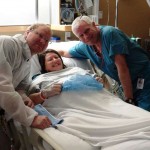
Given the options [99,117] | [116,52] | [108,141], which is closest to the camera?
[108,141]

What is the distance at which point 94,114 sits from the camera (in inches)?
66.9

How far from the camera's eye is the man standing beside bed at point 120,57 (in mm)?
2101

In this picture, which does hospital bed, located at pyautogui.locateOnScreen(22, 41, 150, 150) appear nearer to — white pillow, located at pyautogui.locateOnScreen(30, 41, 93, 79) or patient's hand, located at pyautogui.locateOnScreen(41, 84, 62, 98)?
patient's hand, located at pyautogui.locateOnScreen(41, 84, 62, 98)

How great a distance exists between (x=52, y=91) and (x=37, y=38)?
0.40 metres

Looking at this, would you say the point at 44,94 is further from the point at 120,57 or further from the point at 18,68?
the point at 120,57

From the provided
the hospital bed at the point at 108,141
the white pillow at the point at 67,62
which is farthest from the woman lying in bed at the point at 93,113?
the white pillow at the point at 67,62

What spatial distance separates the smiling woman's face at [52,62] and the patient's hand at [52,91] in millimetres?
334

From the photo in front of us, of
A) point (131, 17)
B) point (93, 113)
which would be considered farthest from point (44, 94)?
point (131, 17)

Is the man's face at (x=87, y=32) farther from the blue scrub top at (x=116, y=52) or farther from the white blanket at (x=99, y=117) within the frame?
the white blanket at (x=99, y=117)

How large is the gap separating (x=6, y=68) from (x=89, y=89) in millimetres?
660

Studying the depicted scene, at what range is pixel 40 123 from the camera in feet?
4.95

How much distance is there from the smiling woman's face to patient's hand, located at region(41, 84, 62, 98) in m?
0.33

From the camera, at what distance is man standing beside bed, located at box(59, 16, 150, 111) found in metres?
2.10

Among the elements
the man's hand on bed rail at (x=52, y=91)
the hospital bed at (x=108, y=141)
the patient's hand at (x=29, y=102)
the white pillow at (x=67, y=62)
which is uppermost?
the white pillow at (x=67, y=62)
